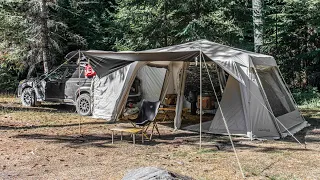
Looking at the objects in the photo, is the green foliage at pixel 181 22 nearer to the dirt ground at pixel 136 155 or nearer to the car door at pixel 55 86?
the car door at pixel 55 86

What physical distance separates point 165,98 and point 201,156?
5607 mm

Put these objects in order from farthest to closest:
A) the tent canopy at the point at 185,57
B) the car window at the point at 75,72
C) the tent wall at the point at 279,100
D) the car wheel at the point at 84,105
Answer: the car window at the point at 75,72 → the car wheel at the point at 84,105 → the tent wall at the point at 279,100 → the tent canopy at the point at 185,57

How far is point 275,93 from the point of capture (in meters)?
8.89

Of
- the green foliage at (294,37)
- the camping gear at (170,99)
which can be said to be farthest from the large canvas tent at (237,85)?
the green foliage at (294,37)

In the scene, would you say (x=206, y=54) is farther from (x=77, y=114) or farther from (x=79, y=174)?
(x=77, y=114)

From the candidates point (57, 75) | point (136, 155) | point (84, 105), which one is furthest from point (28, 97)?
point (136, 155)

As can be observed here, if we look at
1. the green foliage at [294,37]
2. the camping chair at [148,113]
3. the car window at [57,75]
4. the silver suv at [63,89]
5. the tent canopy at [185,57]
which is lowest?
the camping chair at [148,113]

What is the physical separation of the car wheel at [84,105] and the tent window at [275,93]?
529 cm

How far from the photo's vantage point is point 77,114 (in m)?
11.3

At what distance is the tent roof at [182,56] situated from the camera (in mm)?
7707

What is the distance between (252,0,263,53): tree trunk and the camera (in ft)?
45.7

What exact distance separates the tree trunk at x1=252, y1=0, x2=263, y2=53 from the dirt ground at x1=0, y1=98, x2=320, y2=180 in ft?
20.2

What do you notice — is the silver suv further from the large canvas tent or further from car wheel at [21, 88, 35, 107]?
the large canvas tent

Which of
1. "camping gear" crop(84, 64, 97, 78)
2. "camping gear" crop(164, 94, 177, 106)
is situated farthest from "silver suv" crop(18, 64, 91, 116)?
"camping gear" crop(164, 94, 177, 106)
